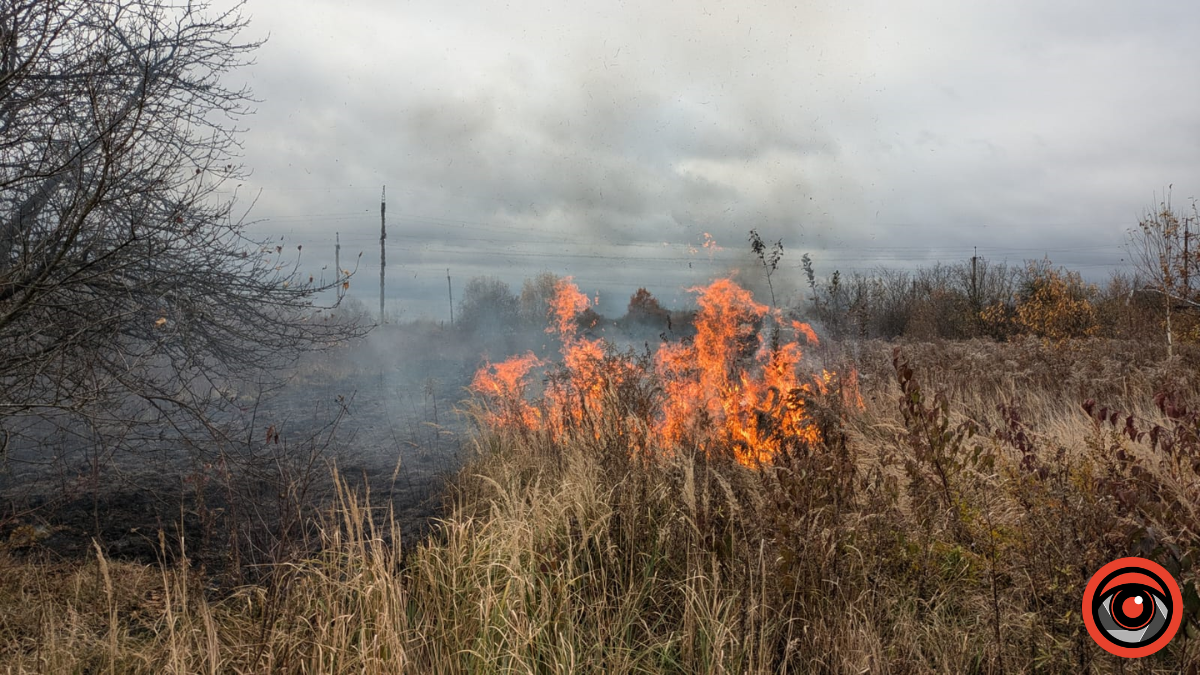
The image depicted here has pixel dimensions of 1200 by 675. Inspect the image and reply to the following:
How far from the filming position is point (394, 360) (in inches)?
874

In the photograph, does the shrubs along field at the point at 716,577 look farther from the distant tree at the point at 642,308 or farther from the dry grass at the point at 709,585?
the distant tree at the point at 642,308

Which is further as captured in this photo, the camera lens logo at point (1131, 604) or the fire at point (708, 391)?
the fire at point (708, 391)

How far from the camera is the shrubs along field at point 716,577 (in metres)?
2.86

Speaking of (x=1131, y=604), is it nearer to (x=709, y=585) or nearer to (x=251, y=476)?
(x=709, y=585)

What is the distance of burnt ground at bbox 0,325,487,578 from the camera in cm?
445

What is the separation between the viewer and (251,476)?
527 cm

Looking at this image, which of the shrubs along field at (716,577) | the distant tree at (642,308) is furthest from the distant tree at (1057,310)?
the shrubs along field at (716,577)

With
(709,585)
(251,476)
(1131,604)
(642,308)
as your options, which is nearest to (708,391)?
(709,585)

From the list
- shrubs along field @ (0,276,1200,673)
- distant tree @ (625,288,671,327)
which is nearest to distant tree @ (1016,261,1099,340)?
distant tree @ (625,288,671,327)

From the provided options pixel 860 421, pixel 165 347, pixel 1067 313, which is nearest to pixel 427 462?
pixel 165 347

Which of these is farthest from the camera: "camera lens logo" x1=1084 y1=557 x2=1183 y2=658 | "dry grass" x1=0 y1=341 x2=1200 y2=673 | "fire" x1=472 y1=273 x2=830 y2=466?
"fire" x1=472 y1=273 x2=830 y2=466

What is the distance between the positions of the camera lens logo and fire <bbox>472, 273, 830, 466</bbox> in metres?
1.91

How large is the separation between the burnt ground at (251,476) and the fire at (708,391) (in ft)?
5.09

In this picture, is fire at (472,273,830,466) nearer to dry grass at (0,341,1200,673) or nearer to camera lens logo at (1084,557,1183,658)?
dry grass at (0,341,1200,673)
